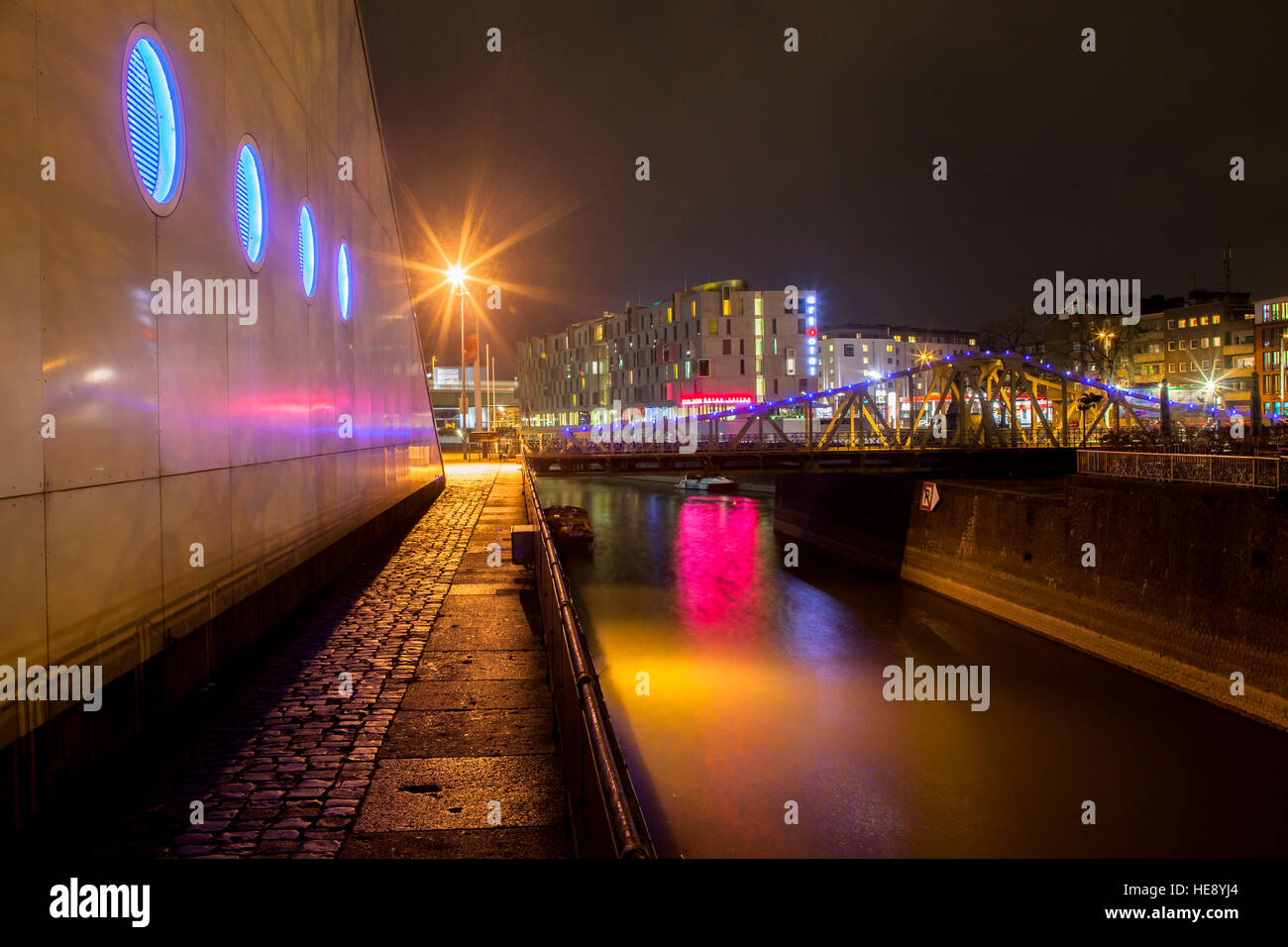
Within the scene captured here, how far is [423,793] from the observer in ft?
18.7

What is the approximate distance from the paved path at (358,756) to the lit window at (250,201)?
4479mm

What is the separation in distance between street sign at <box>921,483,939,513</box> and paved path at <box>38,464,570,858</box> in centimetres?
2550

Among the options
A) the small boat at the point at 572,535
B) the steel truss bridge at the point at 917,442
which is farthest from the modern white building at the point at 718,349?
the small boat at the point at 572,535

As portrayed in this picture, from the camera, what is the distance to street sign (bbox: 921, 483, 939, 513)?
1310 inches

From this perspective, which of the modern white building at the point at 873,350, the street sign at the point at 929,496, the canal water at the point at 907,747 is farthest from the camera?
the modern white building at the point at 873,350

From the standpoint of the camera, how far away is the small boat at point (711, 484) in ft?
247

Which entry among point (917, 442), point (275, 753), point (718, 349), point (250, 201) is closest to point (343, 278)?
point (250, 201)

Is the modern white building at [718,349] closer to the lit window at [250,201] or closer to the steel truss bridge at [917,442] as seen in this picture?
the steel truss bridge at [917,442]

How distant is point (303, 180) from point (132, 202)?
590 centimetres

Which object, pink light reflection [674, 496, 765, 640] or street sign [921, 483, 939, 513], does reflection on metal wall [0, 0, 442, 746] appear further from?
Result: street sign [921, 483, 939, 513]

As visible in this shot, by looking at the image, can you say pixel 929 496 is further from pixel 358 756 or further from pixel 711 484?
pixel 711 484

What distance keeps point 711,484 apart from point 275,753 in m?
70.0

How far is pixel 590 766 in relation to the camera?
13.6 feet
